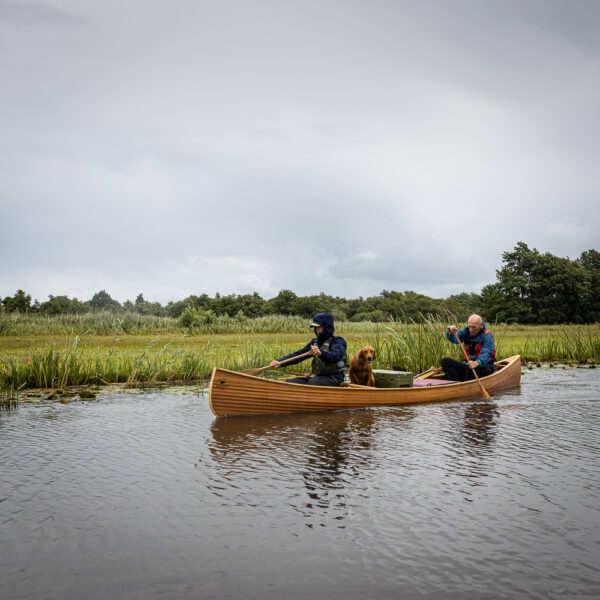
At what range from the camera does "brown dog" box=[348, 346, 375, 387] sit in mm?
10258

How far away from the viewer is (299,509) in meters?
4.86

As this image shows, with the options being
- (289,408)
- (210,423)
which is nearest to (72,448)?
(210,423)

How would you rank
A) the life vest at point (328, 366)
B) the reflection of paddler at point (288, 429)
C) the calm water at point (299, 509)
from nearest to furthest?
the calm water at point (299, 509)
the reflection of paddler at point (288, 429)
the life vest at point (328, 366)

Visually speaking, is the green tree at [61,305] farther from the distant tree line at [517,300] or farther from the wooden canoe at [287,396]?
the wooden canoe at [287,396]

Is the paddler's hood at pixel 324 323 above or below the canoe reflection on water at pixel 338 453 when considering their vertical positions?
above

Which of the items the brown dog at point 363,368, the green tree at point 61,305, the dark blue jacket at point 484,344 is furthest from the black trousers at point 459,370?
the green tree at point 61,305

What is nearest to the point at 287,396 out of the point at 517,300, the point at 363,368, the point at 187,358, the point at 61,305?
the point at 363,368

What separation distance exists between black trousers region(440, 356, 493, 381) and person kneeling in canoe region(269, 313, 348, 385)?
3.35m

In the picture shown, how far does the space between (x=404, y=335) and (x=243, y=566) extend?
12.4 metres

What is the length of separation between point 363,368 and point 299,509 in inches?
224

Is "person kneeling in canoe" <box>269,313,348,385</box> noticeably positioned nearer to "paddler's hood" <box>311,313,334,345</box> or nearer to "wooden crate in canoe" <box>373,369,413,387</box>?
"paddler's hood" <box>311,313,334,345</box>

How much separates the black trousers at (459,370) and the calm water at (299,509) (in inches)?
143

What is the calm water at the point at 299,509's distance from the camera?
3.63 m

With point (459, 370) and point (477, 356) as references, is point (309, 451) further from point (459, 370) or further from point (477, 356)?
point (477, 356)
